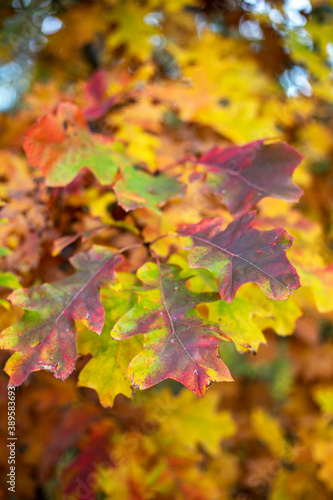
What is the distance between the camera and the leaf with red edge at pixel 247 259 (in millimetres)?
632

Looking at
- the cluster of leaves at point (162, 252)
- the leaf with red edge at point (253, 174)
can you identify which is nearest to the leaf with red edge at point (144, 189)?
the cluster of leaves at point (162, 252)

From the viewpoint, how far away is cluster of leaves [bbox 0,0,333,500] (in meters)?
0.69

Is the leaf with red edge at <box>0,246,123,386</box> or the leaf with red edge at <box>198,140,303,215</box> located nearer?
the leaf with red edge at <box>0,246,123,386</box>

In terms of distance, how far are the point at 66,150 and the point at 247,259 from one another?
0.52 meters

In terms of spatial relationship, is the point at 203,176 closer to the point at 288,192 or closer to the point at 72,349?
the point at 288,192

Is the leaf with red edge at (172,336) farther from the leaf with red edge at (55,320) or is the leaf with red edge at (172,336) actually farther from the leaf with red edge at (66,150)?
the leaf with red edge at (66,150)

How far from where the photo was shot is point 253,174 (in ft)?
2.97

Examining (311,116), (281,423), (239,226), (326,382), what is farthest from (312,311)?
(239,226)

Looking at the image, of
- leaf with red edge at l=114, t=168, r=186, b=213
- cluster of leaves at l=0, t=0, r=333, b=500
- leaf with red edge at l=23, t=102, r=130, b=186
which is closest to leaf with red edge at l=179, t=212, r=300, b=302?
cluster of leaves at l=0, t=0, r=333, b=500

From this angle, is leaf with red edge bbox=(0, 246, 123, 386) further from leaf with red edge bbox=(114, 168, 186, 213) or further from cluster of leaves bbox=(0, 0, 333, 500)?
leaf with red edge bbox=(114, 168, 186, 213)

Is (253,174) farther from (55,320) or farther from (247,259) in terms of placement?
(55,320)

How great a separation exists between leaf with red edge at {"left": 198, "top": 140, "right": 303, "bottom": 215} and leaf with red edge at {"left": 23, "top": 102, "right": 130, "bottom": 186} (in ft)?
0.77

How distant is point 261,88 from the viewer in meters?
2.03

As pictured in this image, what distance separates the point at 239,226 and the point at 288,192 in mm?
179
